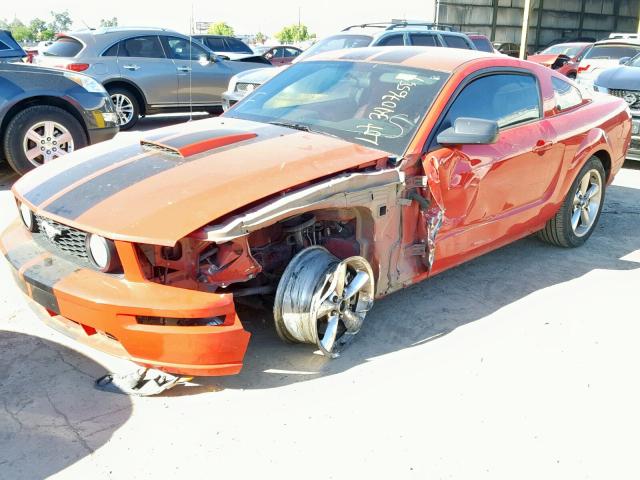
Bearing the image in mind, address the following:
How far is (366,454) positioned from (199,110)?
954 cm

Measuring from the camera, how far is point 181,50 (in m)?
10.8

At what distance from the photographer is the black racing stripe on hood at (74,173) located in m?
3.19

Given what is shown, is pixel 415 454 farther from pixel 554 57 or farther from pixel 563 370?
pixel 554 57

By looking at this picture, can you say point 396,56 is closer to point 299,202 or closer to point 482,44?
point 299,202

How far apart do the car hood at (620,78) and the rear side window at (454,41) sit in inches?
132

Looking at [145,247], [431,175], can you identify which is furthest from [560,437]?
[145,247]

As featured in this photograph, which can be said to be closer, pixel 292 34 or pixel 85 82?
pixel 85 82

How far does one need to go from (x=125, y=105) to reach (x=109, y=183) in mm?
7572

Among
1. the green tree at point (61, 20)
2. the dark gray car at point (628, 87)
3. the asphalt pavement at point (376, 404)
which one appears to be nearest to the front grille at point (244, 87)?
the dark gray car at point (628, 87)

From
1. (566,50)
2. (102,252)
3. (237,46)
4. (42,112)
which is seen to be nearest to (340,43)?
(42,112)

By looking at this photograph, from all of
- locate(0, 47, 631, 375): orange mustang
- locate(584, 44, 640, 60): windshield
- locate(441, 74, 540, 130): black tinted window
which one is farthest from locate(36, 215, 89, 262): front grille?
locate(584, 44, 640, 60): windshield

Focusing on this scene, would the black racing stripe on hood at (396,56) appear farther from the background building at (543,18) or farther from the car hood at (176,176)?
the background building at (543,18)

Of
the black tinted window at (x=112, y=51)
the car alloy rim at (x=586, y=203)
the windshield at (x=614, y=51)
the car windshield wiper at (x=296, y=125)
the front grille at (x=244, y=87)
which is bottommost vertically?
the car alloy rim at (x=586, y=203)

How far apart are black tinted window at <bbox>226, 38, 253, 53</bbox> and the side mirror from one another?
496 inches
